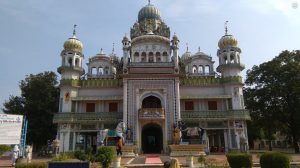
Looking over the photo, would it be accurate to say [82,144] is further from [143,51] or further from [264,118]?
[264,118]

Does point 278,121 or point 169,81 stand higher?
point 169,81

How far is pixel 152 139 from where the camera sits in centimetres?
3544

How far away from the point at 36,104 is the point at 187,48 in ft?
78.2

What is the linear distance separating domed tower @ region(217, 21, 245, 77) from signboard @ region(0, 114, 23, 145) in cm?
2501

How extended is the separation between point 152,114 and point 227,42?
1415cm

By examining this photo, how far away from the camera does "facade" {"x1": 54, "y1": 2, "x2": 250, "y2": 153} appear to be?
31.4 metres

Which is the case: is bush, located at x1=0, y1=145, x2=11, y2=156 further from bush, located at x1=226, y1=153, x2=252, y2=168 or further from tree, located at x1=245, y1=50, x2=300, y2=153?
bush, located at x1=226, y1=153, x2=252, y2=168

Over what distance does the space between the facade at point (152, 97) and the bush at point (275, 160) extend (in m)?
18.0

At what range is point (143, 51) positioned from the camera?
35.3 meters

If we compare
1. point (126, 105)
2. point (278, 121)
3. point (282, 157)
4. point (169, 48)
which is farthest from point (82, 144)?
point (282, 157)

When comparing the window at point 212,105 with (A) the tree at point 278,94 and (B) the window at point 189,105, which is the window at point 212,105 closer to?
(B) the window at point 189,105

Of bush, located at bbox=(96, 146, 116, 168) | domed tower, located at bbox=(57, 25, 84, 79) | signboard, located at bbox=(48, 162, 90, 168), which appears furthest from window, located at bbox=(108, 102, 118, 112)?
signboard, located at bbox=(48, 162, 90, 168)

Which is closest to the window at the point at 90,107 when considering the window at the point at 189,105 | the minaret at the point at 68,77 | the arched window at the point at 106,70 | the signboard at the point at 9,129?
the minaret at the point at 68,77

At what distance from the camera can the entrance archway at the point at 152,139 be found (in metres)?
33.7
